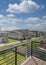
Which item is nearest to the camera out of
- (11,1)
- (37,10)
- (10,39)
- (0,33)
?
(0,33)

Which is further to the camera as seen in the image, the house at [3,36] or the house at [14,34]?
the house at [14,34]

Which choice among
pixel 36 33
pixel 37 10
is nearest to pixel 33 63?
pixel 36 33

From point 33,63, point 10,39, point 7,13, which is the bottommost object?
point 33,63

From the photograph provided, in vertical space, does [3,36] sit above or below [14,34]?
below

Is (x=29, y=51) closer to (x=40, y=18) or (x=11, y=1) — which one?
(x=11, y=1)

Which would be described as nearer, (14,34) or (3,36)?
(3,36)

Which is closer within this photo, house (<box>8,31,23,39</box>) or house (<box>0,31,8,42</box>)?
house (<box>0,31,8,42</box>)

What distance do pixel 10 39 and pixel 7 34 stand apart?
324 millimetres

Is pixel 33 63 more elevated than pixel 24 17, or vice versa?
pixel 24 17

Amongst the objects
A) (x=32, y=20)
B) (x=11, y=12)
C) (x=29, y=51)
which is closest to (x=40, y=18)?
(x=32, y=20)

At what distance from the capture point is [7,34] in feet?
21.3

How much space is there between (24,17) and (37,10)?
6.25 ft

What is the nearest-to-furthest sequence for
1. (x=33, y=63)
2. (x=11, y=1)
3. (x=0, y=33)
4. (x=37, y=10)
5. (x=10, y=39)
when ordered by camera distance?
(x=33, y=63) < (x=0, y=33) < (x=10, y=39) < (x=11, y=1) < (x=37, y=10)

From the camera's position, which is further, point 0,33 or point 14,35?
point 14,35
